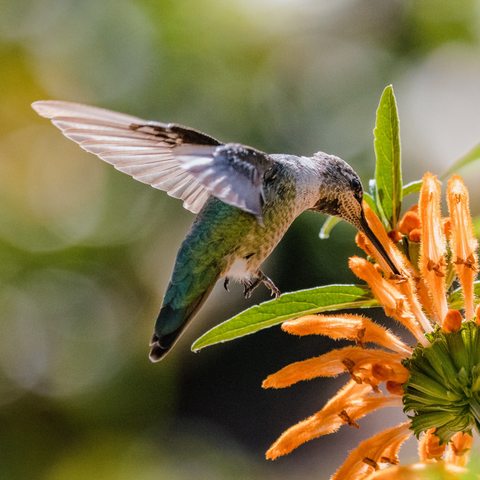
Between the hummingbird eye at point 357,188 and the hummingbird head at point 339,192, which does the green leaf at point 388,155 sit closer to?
the hummingbird head at point 339,192

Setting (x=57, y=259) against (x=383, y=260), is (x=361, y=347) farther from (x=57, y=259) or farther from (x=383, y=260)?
(x=57, y=259)

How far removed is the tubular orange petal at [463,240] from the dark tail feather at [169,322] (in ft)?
2.97

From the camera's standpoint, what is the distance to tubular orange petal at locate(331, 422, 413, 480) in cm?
146

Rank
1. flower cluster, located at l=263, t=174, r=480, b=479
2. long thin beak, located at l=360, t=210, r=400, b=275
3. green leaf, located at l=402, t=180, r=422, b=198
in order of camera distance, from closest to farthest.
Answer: flower cluster, located at l=263, t=174, r=480, b=479
long thin beak, located at l=360, t=210, r=400, b=275
green leaf, located at l=402, t=180, r=422, b=198

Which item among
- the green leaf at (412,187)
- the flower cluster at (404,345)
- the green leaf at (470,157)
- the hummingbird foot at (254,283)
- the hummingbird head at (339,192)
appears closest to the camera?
the green leaf at (470,157)

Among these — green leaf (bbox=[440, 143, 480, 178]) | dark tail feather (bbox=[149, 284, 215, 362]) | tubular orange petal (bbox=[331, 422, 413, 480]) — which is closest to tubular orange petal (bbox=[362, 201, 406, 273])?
green leaf (bbox=[440, 143, 480, 178])

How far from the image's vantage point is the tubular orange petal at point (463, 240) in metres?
1.46

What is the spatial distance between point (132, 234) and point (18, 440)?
3.14m

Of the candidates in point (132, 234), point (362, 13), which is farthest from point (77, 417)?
point (362, 13)

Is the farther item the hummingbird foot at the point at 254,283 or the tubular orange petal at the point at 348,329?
the hummingbird foot at the point at 254,283

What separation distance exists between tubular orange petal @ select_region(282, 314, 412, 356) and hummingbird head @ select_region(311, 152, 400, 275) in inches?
11.4

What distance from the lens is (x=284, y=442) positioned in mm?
1460

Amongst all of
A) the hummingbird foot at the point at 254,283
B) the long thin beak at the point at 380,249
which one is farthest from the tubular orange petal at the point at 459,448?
the hummingbird foot at the point at 254,283

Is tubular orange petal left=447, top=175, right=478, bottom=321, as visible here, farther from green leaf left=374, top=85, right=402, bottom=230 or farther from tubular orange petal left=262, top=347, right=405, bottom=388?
tubular orange petal left=262, top=347, right=405, bottom=388
